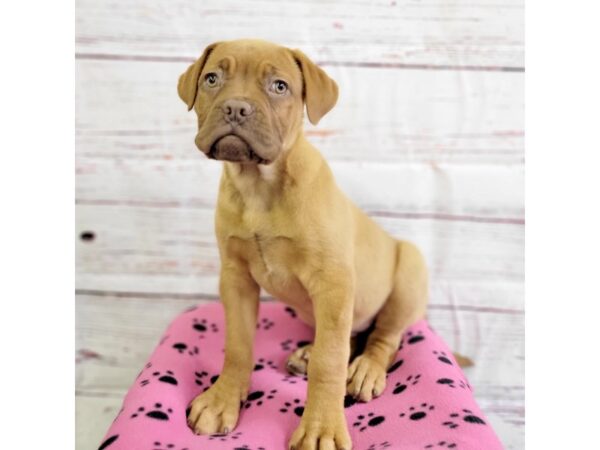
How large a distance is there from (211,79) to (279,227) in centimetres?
48

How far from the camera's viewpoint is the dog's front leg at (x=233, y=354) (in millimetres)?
1856

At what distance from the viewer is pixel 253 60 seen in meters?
1.71

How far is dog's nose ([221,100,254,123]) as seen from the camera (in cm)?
159

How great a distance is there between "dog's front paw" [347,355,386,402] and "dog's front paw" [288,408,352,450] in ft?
0.84

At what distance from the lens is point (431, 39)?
2.53 meters

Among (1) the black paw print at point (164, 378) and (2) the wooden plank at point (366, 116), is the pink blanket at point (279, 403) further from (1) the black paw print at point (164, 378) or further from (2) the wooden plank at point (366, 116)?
(2) the wooden plank at point (366, 116)

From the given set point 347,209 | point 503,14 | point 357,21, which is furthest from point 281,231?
point 503,14

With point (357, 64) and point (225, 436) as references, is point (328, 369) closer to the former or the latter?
point (225, 436)

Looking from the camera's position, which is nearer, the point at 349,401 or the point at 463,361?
the point at 349,401

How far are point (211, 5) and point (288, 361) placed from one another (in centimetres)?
149

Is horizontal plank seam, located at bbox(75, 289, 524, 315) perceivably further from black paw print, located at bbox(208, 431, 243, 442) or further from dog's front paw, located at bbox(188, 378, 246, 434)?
black paw print, located at bbox(208, 431, 243, 442)

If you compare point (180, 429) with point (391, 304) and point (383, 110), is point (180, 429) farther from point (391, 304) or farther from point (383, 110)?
point (383, 110)

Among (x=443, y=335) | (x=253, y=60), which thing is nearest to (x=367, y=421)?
(x=443, y=335)

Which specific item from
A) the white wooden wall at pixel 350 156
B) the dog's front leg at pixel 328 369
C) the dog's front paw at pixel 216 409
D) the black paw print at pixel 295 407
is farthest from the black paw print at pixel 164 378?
the white wooden wall at pixel 350 156
